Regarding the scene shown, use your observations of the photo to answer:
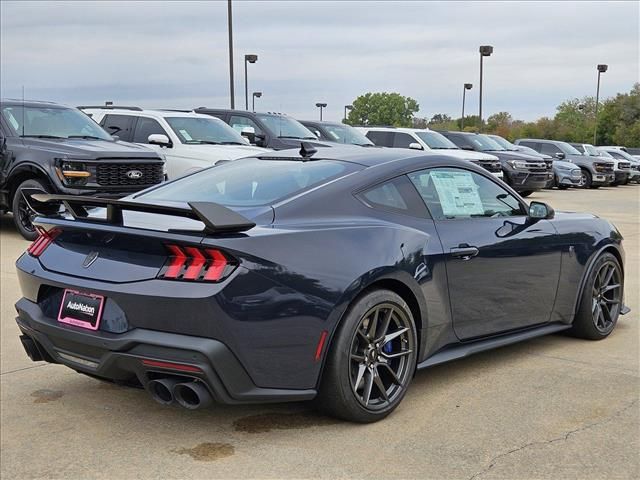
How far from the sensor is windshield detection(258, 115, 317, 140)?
50.4 ft

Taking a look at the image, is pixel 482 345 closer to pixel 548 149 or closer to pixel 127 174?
pixel 127 174

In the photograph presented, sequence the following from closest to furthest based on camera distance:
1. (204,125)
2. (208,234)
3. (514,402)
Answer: (208,234), (514,402), (204,125)

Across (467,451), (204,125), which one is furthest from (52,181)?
(467,451)

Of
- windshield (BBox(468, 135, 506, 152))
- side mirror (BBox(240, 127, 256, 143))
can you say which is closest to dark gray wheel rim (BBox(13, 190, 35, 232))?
side mirror (BBox(240, 127, 256, 143))

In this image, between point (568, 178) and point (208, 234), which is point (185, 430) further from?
point (568, 178)

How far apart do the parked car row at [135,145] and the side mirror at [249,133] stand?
1.1 inches

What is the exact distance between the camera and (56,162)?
9.80 metres

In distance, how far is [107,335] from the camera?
3.44m

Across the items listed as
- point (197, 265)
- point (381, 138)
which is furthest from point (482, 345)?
point (381, 138)

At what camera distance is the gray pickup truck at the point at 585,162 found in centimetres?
2797

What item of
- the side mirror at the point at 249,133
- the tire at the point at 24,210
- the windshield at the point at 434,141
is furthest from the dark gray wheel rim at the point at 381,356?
the windshield at the point at 434,141

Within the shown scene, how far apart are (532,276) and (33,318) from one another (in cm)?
302

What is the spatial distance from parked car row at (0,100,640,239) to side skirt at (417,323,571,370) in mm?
1501

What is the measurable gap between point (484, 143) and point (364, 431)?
18.9 meters
